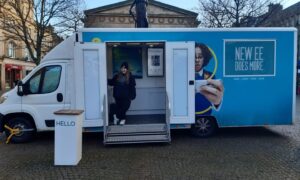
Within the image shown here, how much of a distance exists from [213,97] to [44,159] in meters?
4.57

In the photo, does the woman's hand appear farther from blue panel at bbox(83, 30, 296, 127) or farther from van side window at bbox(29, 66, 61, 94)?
van side window at bbox(29, 66, 61, 94)

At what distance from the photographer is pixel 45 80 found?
302 inches

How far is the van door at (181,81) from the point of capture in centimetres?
734

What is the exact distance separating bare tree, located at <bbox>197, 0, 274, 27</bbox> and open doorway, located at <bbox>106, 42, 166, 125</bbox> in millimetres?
15948

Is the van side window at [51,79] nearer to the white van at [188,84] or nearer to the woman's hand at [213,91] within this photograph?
the white van at [188,84]

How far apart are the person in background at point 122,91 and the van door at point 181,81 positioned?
4.01 feet

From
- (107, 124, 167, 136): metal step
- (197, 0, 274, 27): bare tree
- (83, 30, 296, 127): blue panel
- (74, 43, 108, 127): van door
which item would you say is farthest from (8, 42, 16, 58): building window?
(83, 30, 296, 127): blue panel

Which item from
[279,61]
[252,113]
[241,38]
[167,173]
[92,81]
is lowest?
[167,173]

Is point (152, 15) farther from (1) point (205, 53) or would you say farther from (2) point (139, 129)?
(2) point (139, 129)

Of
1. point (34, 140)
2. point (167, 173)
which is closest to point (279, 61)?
point (167, 173)

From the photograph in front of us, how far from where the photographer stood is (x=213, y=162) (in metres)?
5.92

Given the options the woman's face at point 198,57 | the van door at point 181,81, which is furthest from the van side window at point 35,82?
the woman's face at point 198,57

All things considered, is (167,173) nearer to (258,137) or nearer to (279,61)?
(258,137)

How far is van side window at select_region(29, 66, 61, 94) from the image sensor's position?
7.58 m
